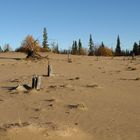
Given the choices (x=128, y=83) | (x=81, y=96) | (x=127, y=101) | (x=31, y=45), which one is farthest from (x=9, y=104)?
(x=31, y=45)

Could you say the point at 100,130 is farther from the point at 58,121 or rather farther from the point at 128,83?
the point at 128,83

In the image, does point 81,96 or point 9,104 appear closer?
point 9,104

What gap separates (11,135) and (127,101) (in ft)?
24.3

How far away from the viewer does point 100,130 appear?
36.3ft

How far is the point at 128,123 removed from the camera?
12.0 metres

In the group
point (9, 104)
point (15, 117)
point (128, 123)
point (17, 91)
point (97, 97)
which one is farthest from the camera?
point (17, 91)

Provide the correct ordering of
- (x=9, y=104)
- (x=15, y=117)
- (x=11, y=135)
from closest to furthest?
1. (x=11, y=135)
2. (x=15, y=117)
3. (x=9, y=104)

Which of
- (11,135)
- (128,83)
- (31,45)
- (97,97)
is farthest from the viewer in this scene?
(31,45)

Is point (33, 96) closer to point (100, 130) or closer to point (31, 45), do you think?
point (100, 130)

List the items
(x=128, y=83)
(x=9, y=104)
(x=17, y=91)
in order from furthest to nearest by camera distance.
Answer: (x=128, y=83) < (x=17, y=91) < (x=9, y=104)

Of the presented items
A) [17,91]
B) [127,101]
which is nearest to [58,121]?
[127,101]

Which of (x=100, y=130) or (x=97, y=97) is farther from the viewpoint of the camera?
(x=97, y=97)

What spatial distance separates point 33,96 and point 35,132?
23.3 ft

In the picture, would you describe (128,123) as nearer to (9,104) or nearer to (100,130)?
(100,130)
